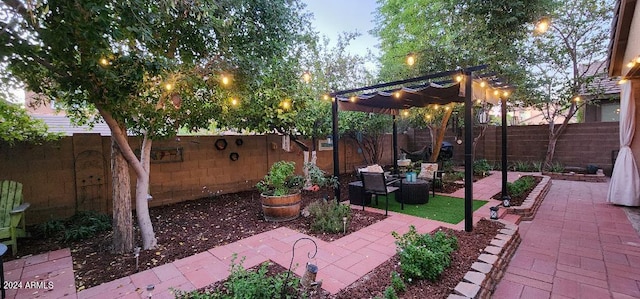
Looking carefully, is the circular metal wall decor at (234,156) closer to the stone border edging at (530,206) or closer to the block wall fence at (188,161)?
the block wall fence at (188,161)

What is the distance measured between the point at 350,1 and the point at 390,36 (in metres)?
2.04

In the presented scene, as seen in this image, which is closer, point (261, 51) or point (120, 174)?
point (120, 174)

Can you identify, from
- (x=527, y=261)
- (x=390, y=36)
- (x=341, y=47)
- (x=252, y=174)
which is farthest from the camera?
(x=390, y=36)

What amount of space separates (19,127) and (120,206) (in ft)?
6.15

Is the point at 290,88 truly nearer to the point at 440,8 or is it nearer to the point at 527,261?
the point at 527,261

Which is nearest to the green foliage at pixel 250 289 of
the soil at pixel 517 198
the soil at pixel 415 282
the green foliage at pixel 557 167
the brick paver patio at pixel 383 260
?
the soil at pixel 415 282

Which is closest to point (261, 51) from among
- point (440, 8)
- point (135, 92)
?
point (135, 92)

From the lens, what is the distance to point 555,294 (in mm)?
2242

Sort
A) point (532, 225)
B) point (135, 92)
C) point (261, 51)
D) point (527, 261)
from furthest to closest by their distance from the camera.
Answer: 1. point (532, 225)
2. point (261, 51)
3. point (527, 261)
4. point (135, 92)

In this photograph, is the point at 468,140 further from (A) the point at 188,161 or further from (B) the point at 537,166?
(B) the point at 537,166

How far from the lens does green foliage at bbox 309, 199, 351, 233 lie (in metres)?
3.65

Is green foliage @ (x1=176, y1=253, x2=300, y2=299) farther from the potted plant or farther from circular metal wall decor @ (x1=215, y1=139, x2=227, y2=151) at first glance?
circular metal wall decor @ (x1=215, y1=139, x2=227, y2=151)

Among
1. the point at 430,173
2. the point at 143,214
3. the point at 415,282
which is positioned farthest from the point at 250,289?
the point at 430,173

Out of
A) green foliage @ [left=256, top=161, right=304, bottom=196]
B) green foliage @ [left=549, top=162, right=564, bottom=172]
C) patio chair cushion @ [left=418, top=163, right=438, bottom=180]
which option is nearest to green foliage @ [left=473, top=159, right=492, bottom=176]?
green foliage @ [left=549, top=162, right=564, bottom=172]
